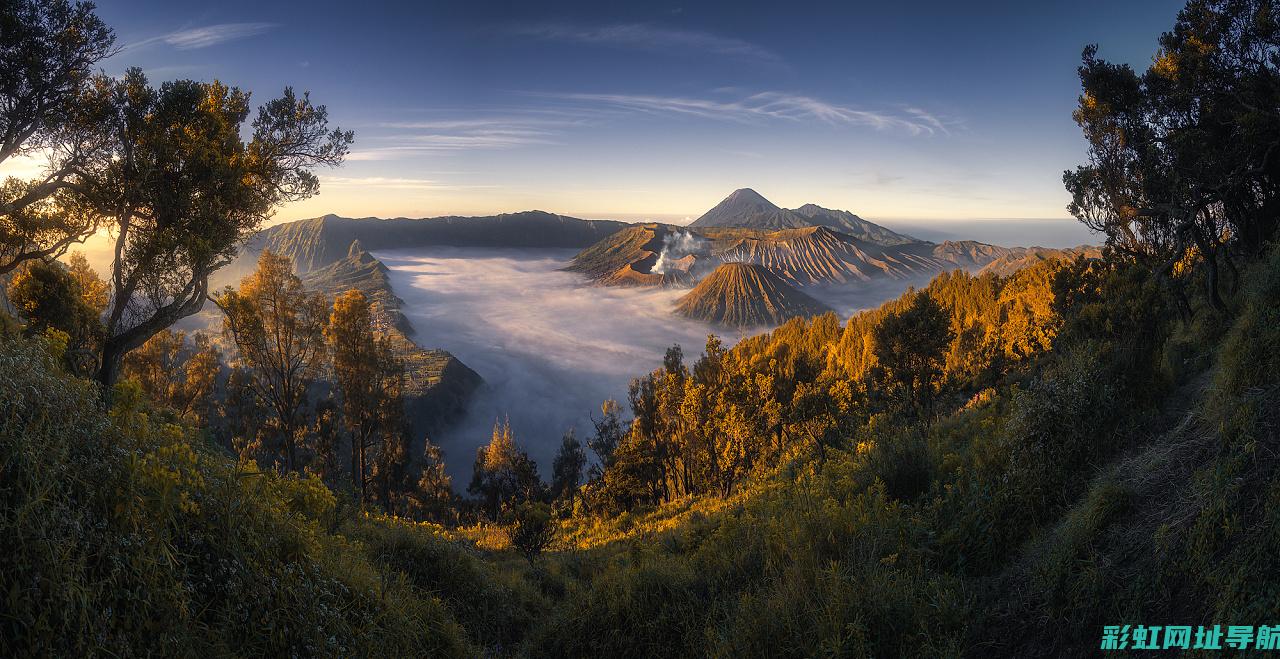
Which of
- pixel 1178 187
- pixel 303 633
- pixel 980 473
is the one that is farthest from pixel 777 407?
pixel 303 633

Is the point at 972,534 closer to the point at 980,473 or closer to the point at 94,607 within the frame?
the point at 980,473

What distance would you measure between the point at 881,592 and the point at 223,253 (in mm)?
13207

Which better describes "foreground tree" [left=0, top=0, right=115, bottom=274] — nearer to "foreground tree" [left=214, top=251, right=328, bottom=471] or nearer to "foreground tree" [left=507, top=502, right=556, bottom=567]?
"foreground tree" [left=214, top=251, right=328, bottom=471]

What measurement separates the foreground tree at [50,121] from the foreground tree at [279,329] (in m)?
6.01

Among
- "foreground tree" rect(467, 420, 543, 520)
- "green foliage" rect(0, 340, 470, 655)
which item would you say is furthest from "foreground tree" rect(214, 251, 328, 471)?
"green foliage" rect(0, 340, 470, 655)

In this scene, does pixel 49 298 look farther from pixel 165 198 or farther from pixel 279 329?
pixel 279 329

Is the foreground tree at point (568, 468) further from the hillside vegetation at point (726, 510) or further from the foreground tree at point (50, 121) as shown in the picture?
the foreground tree at point (50, 121)

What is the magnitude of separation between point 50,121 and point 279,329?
9.71 metres

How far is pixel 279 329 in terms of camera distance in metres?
17.8

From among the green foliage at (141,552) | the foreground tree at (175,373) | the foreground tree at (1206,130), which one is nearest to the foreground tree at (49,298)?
the foreground tree at (175,373)

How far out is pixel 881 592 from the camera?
156 inches

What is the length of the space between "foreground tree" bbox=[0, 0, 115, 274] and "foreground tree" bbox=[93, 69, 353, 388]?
44cm

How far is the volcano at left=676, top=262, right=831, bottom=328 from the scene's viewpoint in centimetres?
15712

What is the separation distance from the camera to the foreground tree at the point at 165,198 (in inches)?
374
